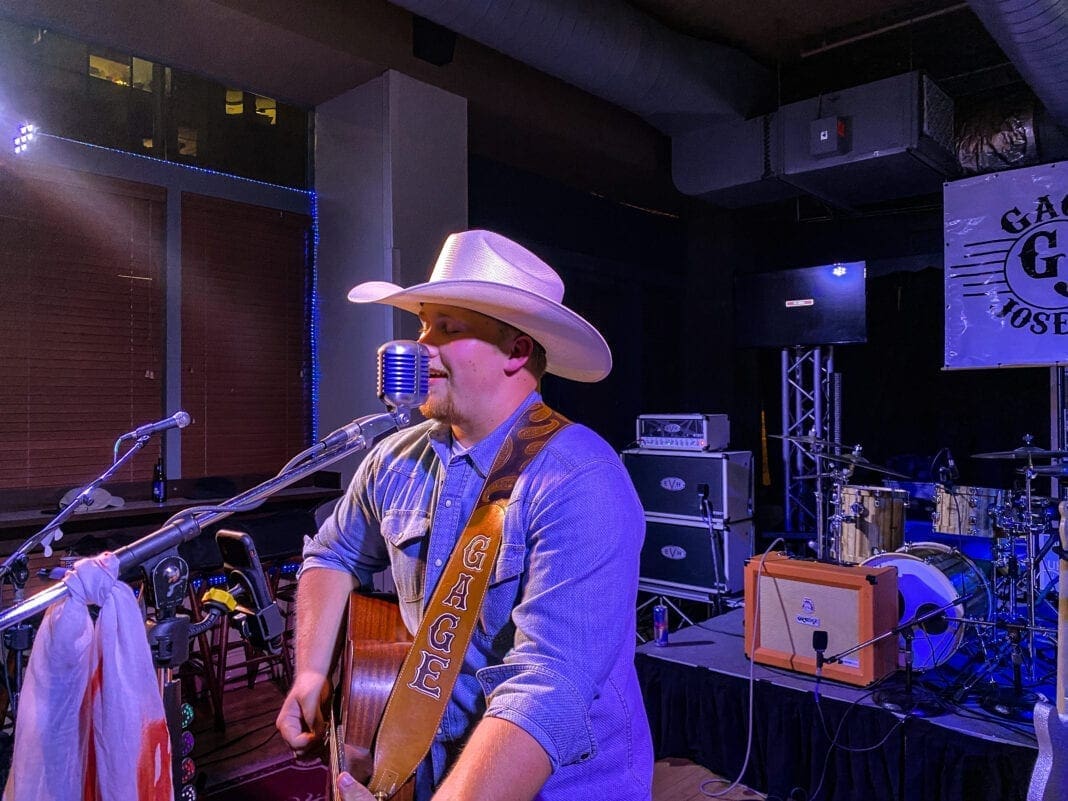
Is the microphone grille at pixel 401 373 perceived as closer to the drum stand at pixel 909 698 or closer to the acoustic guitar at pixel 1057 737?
the acoustic guitar at pixel 1057 737

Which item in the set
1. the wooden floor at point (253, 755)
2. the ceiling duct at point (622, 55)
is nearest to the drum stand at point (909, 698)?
the wooden floor at point (253, 755)

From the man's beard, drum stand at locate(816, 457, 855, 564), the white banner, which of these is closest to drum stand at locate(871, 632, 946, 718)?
drum stand at locate(816, 457, 855, 564)

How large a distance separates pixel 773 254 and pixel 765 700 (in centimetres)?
510

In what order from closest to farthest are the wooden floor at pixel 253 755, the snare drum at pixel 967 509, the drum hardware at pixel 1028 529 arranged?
1. the wooden floor at pixel 253 755
2. the drum hardware at pixel 1028 529
3. the snare drum at pixel 967 509

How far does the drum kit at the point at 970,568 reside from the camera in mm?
3514

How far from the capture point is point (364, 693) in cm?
146

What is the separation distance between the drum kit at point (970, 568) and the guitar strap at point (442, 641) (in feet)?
8.46

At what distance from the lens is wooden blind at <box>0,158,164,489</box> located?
3.99m

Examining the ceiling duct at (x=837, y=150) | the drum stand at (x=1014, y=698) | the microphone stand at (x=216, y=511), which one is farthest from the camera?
the ceiling duct at (x=837, y=150)

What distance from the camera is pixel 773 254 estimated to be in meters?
7.58

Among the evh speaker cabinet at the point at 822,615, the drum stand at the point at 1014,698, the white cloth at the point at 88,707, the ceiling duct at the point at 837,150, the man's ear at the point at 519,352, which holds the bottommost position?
the drum stand at the point at 1014,698

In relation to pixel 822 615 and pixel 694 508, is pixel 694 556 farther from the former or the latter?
pixel 822 615

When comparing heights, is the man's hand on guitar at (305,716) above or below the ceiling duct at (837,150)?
below

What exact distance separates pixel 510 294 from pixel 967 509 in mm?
3933
